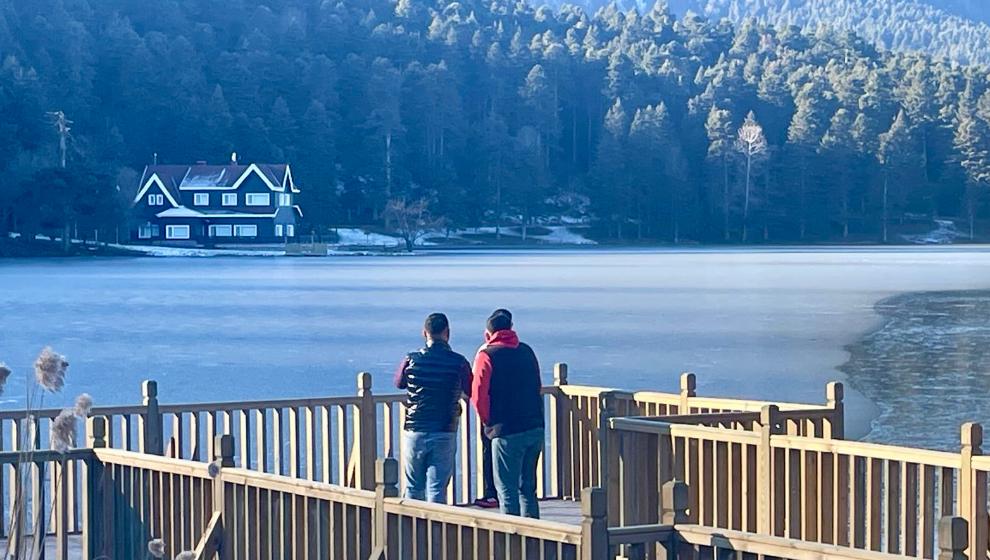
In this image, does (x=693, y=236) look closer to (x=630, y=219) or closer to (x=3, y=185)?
(x=630, y=219)

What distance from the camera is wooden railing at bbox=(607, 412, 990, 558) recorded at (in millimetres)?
8633

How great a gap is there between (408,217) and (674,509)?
140 meters

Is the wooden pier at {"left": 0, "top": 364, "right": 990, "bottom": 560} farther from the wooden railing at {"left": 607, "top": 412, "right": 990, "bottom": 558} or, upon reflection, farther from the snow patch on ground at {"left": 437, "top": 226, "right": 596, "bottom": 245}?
the snow patch on ground at {"left": 437, "top": 226, "right": 596, "bottom": 245}

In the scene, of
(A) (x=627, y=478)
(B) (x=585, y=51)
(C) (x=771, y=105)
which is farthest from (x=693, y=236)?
(A) (x=627, y=478)

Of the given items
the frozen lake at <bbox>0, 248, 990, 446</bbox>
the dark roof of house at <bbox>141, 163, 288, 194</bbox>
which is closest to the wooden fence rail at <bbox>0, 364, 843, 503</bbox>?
the frozen lake at <bbox>0, 248, 990, 446</bbox>

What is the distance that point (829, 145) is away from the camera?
534 ft

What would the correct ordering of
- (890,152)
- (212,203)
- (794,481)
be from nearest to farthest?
(794,481)
(212,203)
(890,152)

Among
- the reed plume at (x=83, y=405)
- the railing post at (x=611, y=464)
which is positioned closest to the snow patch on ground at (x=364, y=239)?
the railing post at (x=611, y=464)

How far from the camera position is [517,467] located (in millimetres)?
10203

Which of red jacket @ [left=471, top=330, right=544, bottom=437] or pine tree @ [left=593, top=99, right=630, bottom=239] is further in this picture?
pine tree @ [left=593, top=99, right=630, bottom=239]

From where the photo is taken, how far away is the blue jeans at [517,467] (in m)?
10.2

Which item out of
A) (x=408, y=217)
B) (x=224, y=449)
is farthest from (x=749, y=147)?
(x=224, y=449)

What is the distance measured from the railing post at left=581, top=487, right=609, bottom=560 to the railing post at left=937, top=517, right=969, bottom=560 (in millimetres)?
1260

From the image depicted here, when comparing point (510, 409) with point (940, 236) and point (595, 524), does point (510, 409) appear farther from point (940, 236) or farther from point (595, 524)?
point (940, 236)
